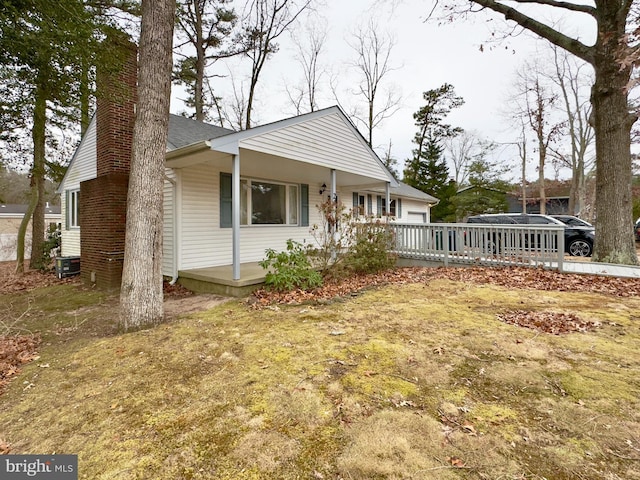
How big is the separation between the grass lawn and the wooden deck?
1.52 meters

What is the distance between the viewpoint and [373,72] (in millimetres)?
22359

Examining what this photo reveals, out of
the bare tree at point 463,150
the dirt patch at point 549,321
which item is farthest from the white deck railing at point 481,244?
the bare tree at point 463,150

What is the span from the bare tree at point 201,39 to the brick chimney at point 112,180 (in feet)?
32.1

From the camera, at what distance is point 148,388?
2648 mm

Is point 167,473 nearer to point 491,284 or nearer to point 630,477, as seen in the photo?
point 630,477

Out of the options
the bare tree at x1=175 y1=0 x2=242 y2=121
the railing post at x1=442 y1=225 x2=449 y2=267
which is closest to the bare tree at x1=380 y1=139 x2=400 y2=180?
the bare tree at x1=175 y1=0 x2=242 y2=121

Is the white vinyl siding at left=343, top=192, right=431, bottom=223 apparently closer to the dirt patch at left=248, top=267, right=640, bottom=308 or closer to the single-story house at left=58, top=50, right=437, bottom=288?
the single-story house at left=58, top=50, right=437, bottom=288

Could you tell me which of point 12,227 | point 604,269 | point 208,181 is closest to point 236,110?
point 208,181

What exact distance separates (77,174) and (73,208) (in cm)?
113

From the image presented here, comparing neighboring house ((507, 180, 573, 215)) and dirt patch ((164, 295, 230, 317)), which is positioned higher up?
neighboring house ((507, 180, 573, 215))

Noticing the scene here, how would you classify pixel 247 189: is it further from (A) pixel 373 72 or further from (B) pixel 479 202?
(B) pixel 479 202

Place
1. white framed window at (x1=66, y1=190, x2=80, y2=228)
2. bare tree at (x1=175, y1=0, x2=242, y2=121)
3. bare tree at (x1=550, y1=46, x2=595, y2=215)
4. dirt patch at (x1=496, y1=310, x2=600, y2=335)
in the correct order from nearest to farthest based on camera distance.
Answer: dirt patch at (x1=496, y1=310, x2=600, y2=335) < white framed window at (x1=66, y1=190, x2=80, y2=228) < bare tree at (x1=175, y1=0, x2=242, y2=121) < bare tree at (x1=550, y1=46, x2=595, y2=215)

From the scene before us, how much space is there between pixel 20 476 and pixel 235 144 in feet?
16.9

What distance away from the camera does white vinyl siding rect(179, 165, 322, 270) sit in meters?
7.22
